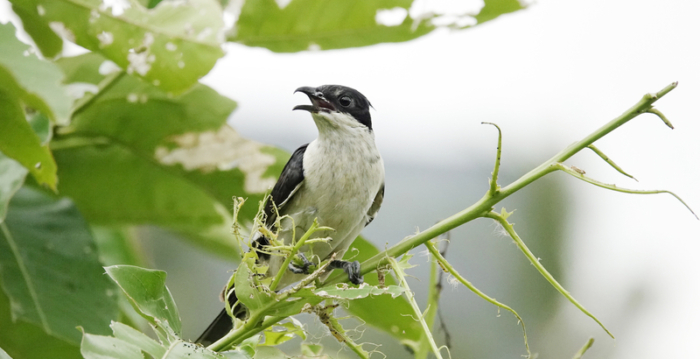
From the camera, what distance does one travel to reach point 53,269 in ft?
4.07

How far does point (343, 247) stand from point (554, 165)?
0.93 meters

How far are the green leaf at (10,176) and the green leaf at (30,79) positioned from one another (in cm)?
15

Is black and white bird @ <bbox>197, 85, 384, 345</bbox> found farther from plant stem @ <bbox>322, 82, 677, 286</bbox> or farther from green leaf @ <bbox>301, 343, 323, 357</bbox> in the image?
plant stem @ <bbox>322, 82, 677, 286</bbox>

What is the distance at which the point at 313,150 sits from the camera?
1.72 metres

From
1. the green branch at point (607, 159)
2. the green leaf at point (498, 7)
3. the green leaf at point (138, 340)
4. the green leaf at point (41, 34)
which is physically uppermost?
the green leaf at point (498, 7)

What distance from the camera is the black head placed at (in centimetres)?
170

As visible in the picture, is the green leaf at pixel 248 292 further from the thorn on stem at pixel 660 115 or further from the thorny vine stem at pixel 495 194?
the thorn on stem at pixel 660 115

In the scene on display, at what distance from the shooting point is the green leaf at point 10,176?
1.02m

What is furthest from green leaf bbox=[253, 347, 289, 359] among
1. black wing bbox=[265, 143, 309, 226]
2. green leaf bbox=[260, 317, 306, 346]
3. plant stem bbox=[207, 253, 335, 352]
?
black wing bbox=[265, 143, 309, 226]

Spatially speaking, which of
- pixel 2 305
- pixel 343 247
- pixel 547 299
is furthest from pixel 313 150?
pixel 547 299

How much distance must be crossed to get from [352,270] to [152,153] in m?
0.56

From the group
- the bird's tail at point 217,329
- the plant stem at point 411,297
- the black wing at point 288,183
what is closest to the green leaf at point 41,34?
the black wing at point 288,183

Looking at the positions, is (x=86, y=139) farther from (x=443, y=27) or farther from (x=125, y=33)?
(x=443, y=27)

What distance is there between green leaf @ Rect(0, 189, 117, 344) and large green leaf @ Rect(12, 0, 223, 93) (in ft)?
1.02
